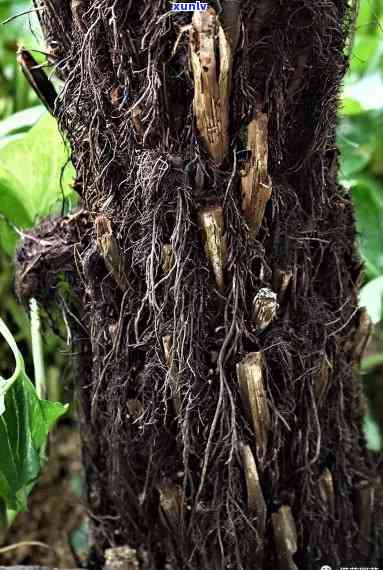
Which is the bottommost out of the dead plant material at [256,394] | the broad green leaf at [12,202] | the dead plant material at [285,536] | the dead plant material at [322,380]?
the dead plant material at [285,536]

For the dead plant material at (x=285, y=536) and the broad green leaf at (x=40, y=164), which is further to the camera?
the broad green leaf at (x=40, y=164)

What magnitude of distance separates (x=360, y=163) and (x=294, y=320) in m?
0.66

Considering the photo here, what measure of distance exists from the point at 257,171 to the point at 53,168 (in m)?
0.36

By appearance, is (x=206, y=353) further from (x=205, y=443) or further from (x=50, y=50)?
(x=50, y=50)

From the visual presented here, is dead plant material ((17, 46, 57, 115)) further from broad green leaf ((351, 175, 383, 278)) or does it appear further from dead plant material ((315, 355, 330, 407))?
broad green leaf ((351, 175, 383, 278))

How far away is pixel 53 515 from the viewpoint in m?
1.23

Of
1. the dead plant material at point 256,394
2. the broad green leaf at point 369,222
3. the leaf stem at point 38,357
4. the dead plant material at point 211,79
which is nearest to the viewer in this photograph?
the dead plant material at point 211,79

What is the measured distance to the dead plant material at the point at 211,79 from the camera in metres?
0.53

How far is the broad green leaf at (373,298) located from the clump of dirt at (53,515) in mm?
503

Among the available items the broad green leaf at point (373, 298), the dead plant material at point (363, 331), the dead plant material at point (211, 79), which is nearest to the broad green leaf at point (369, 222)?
the broad green leaf at point (373, 298)

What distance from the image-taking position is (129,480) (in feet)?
2.47

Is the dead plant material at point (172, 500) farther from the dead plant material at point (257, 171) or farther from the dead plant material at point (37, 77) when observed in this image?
the dead plant material at point (37, 77)

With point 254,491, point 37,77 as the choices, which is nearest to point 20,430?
point 254,491

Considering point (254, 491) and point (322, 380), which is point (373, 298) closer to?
point (322, 380)
